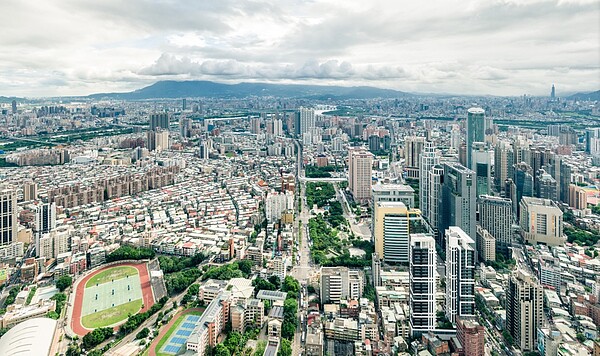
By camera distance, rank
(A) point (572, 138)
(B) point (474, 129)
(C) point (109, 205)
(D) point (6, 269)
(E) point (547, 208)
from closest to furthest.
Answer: (D) point (6, 269) → (E) point (547, 208) → (C) point (109, 205) → (B) point (474, 129) → (A) point (572, 138)

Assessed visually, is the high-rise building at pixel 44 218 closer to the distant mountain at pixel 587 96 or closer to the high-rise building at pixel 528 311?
the high-rise building at pixel 528 311

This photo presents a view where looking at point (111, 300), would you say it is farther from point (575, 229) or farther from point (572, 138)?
point (572, 138)

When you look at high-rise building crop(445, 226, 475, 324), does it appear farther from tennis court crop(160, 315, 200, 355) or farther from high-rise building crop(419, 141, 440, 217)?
high-rise building crop(419, 141, 440, 217)

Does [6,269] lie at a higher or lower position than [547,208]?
lower

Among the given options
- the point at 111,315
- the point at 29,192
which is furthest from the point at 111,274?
the point at 29,192

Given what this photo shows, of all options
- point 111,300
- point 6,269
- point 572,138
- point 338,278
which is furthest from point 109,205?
point 572,138

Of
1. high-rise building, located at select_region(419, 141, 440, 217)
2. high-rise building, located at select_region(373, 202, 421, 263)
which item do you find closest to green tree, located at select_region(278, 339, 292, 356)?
high-rise building, located at select_region(373, 202, 421, 263)

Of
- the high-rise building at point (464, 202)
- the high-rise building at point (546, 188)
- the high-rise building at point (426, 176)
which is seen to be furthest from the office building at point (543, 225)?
the high-rise building at point (426, 176)

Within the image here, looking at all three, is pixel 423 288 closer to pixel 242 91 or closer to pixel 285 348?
pixel 285 348
